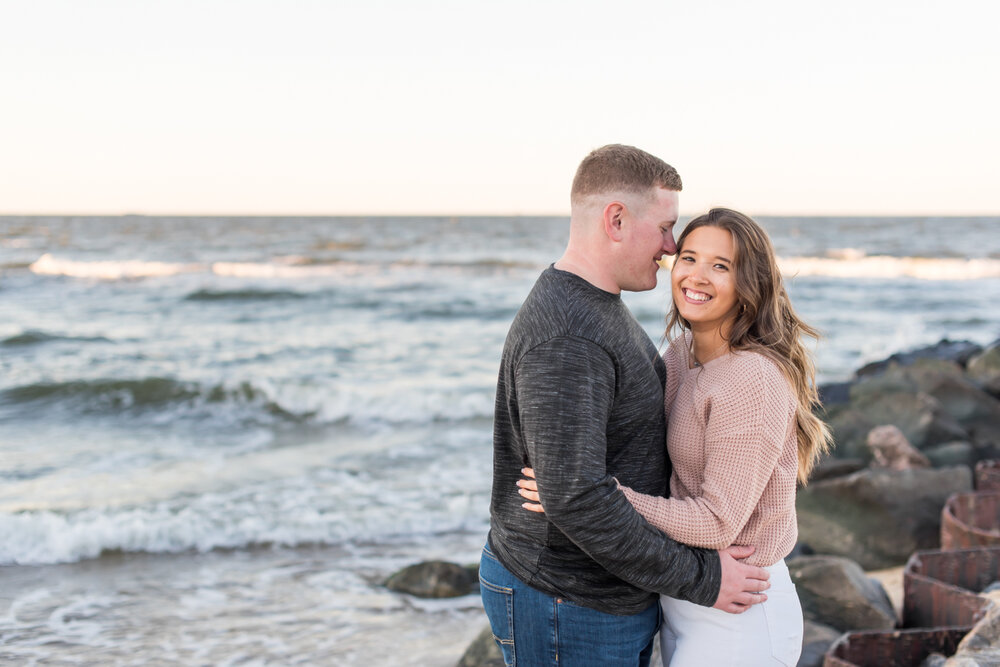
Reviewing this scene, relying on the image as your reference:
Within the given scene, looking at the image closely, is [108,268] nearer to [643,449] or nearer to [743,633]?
[643,449]

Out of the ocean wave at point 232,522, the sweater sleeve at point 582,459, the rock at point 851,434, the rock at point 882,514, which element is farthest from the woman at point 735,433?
the rock at point 851,434

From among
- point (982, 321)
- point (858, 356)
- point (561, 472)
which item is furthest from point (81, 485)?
point (982, 321)

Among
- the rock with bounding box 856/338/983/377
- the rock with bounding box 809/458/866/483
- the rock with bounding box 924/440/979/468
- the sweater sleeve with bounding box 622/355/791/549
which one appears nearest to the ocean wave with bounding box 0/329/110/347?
the rock with bounding box 856/338/983/377

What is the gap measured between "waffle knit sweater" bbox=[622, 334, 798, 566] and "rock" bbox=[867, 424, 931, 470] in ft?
14.6

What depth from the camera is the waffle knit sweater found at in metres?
2.15

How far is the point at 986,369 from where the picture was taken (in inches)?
400

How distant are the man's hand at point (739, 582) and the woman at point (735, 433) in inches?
1.5

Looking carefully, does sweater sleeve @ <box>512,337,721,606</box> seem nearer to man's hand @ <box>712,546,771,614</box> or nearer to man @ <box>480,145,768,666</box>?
man @ <box>480,145,768,666</box>

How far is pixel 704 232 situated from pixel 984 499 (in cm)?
372

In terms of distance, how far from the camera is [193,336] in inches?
641

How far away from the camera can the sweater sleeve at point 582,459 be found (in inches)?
78.6

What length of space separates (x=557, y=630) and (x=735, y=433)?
745mm

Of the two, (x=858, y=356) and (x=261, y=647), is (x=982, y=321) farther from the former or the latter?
(x=261, y=647)

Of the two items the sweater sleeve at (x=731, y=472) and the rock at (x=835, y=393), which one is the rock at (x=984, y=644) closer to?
the sweater sleeve at (x=731, y=472)
